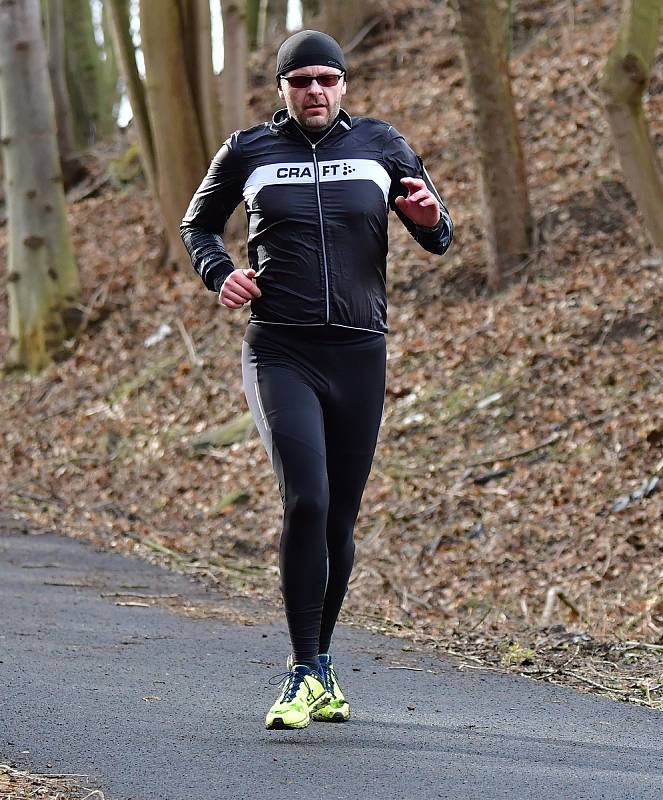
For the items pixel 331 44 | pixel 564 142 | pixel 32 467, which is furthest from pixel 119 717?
pixel 564 142

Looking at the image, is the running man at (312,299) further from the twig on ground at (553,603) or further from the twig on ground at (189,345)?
the twig on ground at (189,345)

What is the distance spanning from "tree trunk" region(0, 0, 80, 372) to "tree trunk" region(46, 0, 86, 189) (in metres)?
6.86

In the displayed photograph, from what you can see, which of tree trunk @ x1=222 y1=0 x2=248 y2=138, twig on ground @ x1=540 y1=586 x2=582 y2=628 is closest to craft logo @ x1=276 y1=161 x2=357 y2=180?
twig on ground @ x1=540 y1=586 x2=582 y2=628

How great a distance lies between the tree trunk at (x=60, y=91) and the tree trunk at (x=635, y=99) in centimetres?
1458

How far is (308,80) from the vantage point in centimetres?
480

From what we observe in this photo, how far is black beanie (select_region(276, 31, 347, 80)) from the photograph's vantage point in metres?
4.75

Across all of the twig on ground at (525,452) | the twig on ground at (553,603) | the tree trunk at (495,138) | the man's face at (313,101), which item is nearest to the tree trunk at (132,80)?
the tree trunk at (495,138)

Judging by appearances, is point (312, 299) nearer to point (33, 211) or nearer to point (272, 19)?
point (33, 211)

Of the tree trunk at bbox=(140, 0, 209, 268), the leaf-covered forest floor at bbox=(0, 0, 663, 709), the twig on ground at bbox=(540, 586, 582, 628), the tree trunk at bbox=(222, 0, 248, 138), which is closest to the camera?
the twig on ground at bbox=(540, 586, 582, 628)

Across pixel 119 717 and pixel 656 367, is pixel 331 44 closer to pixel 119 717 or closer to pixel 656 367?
pixel 119 717

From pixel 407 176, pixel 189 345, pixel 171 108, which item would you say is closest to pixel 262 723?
pixel 407 176

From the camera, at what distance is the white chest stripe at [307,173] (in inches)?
188

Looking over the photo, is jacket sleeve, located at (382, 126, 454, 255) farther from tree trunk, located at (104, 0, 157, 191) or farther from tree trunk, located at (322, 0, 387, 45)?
tree trunk, located at (322, 0, 387, 45)

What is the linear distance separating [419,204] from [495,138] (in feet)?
27.5
